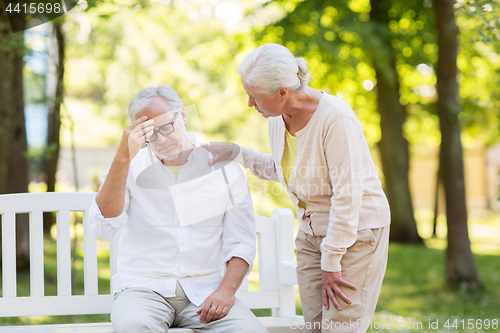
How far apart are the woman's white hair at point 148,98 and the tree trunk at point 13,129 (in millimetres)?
2516

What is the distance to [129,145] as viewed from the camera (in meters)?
2.10

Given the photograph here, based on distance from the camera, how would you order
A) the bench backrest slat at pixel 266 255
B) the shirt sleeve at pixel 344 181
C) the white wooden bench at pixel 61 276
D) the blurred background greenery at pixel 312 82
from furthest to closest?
the blurred background greenery at pixel 312 82
the bench backrest slat at pixel 266 255
the white wooden bench at pixel 61 276
the shirt sleeve at pixel 344 181

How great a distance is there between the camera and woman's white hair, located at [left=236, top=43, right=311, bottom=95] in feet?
6.37

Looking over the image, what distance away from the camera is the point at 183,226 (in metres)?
2.41

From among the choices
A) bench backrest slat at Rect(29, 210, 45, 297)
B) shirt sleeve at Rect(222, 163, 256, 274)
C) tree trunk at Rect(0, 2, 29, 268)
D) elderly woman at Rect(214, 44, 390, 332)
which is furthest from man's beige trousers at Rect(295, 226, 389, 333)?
tree trunk at Rect(0, 2, 29, 268)

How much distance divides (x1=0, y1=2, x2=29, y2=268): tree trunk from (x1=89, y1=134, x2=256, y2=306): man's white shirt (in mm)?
2618

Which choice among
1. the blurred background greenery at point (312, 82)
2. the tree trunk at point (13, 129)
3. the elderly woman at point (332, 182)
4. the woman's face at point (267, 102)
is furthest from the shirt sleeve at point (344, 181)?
the tree trunk at point (13, 129)

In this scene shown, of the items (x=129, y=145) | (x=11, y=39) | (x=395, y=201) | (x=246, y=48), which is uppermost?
(x=246, y=48)

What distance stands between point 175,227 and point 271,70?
0.94 meters

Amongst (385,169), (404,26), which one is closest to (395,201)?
(385,169)

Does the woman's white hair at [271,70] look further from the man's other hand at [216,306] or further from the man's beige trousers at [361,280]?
the man's other hand at [216,306]

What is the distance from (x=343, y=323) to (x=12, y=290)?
1.77 m

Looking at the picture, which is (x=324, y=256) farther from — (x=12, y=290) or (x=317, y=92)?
(x=12, y=290)

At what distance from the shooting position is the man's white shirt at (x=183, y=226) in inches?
93.0
